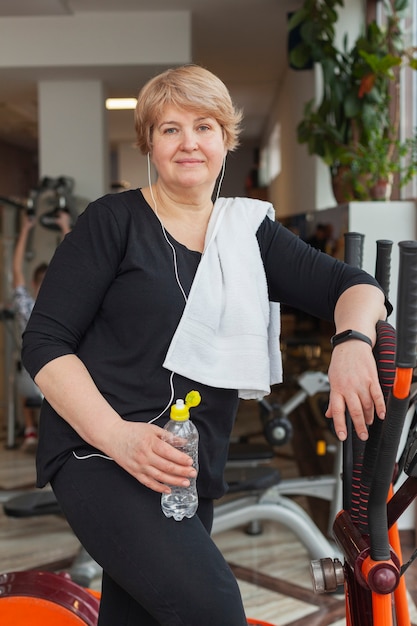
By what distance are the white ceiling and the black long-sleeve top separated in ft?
16.9

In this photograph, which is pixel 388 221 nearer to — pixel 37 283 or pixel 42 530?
pixel 42 530

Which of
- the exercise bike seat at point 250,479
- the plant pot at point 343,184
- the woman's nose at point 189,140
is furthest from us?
the plant pot at point 343,184

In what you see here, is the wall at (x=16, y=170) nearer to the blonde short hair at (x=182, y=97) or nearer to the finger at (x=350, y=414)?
the blonde short hair at (x=182, y=97)

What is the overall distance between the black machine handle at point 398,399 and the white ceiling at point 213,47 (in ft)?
18.6

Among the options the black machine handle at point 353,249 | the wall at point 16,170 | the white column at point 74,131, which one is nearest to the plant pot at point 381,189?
the black machine handle at point 353,249

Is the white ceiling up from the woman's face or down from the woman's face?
up

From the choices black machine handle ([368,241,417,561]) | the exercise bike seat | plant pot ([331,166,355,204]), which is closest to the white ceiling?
plant pot ([331,166,355,204])

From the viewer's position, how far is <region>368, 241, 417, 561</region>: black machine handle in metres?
0.84

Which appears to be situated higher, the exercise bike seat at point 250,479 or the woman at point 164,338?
the woman at point 164,338

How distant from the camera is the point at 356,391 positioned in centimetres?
103

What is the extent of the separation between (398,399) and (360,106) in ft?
12.5

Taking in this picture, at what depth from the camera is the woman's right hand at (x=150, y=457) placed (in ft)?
3.69

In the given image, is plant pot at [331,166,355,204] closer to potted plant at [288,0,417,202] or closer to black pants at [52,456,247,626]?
potted plant at [288,0,417,202]

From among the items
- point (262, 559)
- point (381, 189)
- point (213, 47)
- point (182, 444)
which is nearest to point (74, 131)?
point (213, 47)
